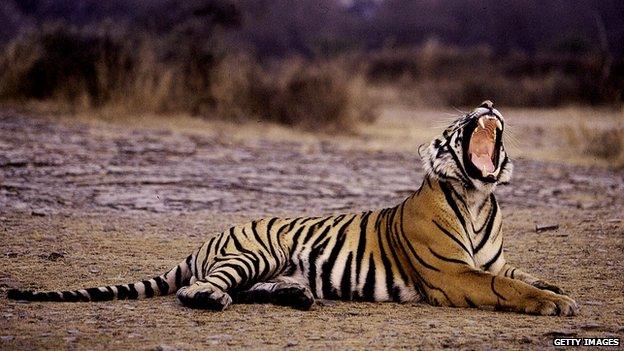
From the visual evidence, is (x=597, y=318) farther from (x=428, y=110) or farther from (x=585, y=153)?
(x=428, y=110)

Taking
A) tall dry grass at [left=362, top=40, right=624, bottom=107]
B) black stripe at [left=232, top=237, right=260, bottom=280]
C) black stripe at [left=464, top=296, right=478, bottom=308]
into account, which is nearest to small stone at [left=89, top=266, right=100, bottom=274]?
black stripe at [left=232, top=237, right=260, bottom=280]

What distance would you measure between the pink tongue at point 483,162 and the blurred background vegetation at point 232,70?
28.5 feet

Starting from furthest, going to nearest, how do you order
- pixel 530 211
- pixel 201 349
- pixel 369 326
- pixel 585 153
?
pixel 585 153
pixel 530 211
pixel 369 326
pixel 201 349

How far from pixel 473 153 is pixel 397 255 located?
0.86m

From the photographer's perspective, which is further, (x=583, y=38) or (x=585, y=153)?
(x=583, y=38)

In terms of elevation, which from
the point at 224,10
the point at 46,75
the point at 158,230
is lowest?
the point at 158,230

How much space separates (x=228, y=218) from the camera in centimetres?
917

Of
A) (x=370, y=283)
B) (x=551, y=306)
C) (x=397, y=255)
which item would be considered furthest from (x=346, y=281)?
(x=551, y=306)

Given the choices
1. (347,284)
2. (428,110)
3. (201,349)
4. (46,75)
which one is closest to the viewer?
(201,349)

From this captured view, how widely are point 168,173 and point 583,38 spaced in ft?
127

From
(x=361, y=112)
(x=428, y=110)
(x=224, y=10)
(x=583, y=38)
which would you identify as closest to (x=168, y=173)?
(x=361, y=112)

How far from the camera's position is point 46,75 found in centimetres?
1717

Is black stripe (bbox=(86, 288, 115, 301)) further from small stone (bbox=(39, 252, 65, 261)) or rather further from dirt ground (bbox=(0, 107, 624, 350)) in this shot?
small stone (bbox=(39, 252, 65, 261))

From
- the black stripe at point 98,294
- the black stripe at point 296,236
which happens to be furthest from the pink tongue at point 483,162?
the black stripe at point 98,294
